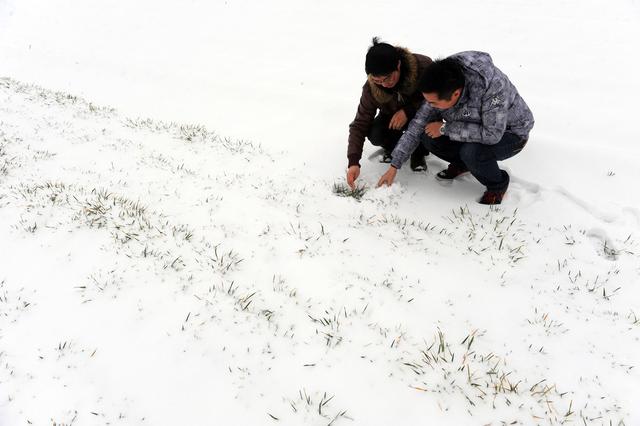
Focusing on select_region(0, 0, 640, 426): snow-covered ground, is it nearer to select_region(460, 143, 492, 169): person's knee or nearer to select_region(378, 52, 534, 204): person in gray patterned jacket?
select_region(378, 52, 534, 204): person in gray patterned jacket

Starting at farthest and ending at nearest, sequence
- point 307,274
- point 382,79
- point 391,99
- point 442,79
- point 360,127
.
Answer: point 360,127 → point 391,99 → point 382,79 → point 307,274 → point 442,79

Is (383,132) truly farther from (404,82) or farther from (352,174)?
(404,82)

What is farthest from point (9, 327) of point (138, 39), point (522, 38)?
point (138, 39)

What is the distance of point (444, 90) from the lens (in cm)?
397

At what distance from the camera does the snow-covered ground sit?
3.12 m

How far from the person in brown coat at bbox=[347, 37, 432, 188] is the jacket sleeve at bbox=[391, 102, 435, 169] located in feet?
0.96

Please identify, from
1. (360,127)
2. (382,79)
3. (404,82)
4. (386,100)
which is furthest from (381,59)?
(360,127)

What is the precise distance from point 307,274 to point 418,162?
2.90 metres

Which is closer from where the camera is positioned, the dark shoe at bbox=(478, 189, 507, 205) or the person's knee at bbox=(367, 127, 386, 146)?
the dark shoe at bbox=(478, 189, 507, 205)

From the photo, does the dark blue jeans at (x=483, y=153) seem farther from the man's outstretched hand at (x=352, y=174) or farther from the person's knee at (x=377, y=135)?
the man's outstretched hand at (x=352, y=174)

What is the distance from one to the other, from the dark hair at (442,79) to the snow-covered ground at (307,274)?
176cm

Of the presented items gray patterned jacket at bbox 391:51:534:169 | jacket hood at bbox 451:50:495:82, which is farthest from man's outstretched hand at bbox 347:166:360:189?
jacket hood at bbox 451:50:495:82

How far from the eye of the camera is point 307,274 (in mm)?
4141

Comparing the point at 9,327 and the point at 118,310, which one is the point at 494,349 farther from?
the point at 9,327
